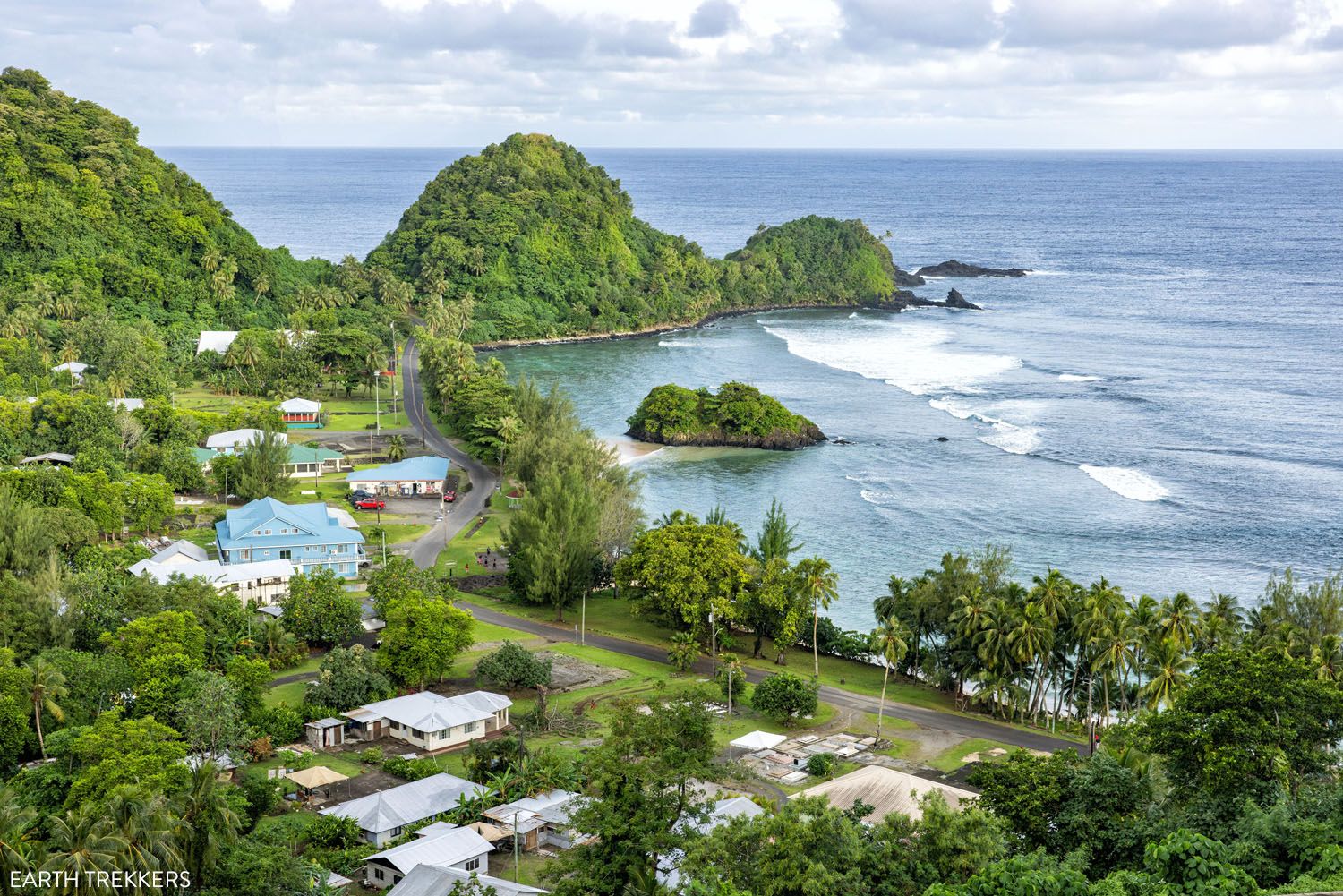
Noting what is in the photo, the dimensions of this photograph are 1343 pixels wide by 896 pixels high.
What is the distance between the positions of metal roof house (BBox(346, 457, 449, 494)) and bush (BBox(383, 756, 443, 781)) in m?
41.2

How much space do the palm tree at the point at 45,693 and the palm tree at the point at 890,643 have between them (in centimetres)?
3053

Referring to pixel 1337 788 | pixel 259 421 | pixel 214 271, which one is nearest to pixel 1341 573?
pixel 1337 788

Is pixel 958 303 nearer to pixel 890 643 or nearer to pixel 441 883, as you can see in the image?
pixel 890 643

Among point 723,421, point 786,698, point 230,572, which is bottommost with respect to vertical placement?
point 786,698

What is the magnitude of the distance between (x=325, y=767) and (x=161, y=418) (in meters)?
50.6

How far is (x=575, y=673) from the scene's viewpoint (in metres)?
56.6

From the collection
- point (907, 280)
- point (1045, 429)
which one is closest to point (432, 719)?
point (1045, 429)

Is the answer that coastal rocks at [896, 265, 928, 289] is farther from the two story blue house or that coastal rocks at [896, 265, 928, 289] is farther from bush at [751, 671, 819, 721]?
bush at [751, 671, 819, 721]

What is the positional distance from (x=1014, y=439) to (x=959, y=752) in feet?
171

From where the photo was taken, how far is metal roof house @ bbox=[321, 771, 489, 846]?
40.7 m

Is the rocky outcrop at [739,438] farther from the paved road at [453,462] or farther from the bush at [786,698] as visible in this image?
the bush at [786,698]

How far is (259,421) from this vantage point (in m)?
93.4

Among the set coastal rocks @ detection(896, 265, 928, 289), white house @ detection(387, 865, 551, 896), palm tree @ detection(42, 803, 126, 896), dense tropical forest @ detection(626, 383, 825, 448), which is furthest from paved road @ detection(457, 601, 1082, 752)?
coastal rocks @ detection(896, 265, 928, 289)

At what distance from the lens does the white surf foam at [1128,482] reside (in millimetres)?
81938
